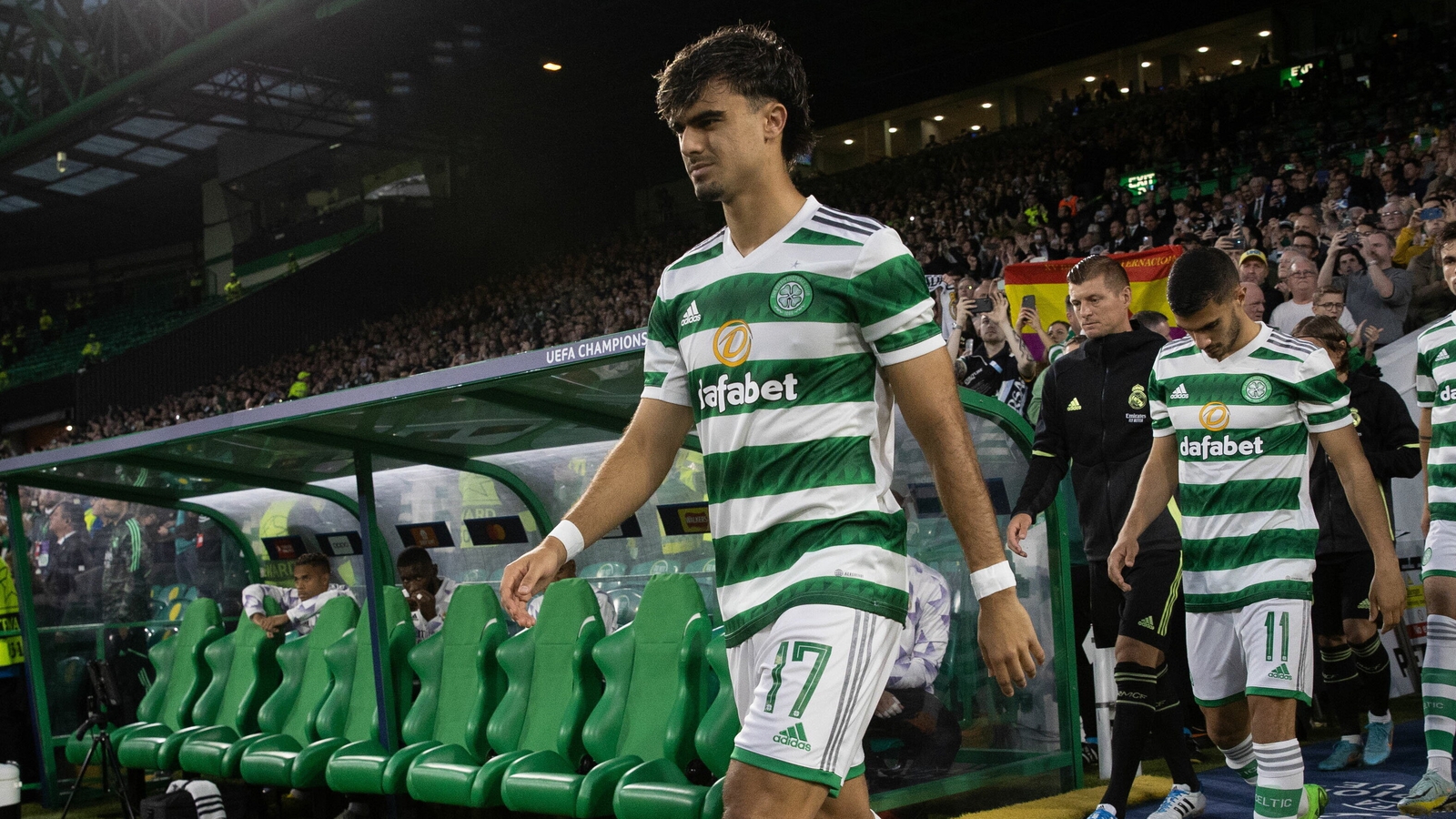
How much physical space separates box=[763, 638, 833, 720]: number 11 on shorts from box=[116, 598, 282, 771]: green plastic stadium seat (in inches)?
228

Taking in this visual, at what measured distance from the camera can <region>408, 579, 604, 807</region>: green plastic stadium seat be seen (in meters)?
5.50

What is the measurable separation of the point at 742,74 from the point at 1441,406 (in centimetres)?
360

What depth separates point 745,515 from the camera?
2.51 m

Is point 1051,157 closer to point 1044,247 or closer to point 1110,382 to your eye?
point 1044,247

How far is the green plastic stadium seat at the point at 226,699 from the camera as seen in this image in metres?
7.41

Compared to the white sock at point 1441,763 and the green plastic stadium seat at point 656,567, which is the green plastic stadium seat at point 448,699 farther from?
the white sock at point 1441,763

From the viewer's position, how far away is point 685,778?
4887 mm

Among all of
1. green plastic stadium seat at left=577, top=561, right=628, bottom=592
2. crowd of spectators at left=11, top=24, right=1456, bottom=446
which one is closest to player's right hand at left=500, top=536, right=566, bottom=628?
green plastic stadium seat at left=577, top=561, right=628, bottom=592

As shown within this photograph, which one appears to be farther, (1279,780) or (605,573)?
(605,573)

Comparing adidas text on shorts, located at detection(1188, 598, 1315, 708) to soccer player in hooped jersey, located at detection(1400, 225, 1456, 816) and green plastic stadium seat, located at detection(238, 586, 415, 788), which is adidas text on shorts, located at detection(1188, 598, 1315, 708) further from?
green plastic stadium seat, located at detection(238, 586, 415, 788)

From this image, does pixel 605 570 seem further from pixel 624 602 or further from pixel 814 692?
pixel 814 692

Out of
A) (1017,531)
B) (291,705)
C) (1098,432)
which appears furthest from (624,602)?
(1017,531)

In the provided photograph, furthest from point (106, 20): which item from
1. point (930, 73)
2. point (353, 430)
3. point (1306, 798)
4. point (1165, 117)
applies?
point (1306, 798)

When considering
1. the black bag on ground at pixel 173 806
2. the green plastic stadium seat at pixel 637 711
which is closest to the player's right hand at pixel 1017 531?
the green plastic stadium seat at pixel 637 711
